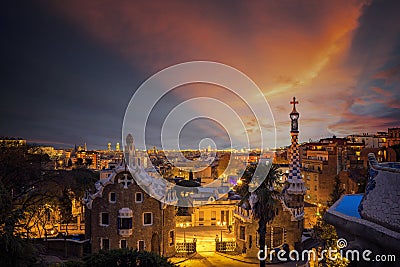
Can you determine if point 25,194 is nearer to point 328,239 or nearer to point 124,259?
point 124,259

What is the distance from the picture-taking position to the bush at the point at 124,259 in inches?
469

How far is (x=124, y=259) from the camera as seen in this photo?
12094 mm

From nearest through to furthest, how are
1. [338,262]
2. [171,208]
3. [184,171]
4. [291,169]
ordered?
[338,262], [171,208], [291,169], [184,171]

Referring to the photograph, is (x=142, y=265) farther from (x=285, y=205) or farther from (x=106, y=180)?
(x=285, y=205)

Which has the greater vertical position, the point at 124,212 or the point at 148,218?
the point at 124,212

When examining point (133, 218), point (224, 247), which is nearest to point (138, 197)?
point (133, 218)

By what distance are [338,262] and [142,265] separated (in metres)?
6.92

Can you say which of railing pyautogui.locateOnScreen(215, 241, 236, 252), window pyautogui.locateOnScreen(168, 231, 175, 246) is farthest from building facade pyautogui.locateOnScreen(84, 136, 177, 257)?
railing pyautogui.locateOnScreen(215, 241, 236, 252)

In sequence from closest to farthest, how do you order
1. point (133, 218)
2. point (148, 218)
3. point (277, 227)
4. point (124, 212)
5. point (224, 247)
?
point (124, 212) < point (133, 218) < point (148, 218) < point (277, 227) < point (224, 247)

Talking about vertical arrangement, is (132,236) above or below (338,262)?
below

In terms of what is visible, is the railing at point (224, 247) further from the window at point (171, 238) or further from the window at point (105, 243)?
the window at point (105, 243)

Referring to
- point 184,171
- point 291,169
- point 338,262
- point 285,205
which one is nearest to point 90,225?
point 285,205

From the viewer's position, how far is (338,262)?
9547 mm

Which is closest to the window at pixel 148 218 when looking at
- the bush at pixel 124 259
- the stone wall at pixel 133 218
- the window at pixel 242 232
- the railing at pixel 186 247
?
the stone wall at pixel 133 218
